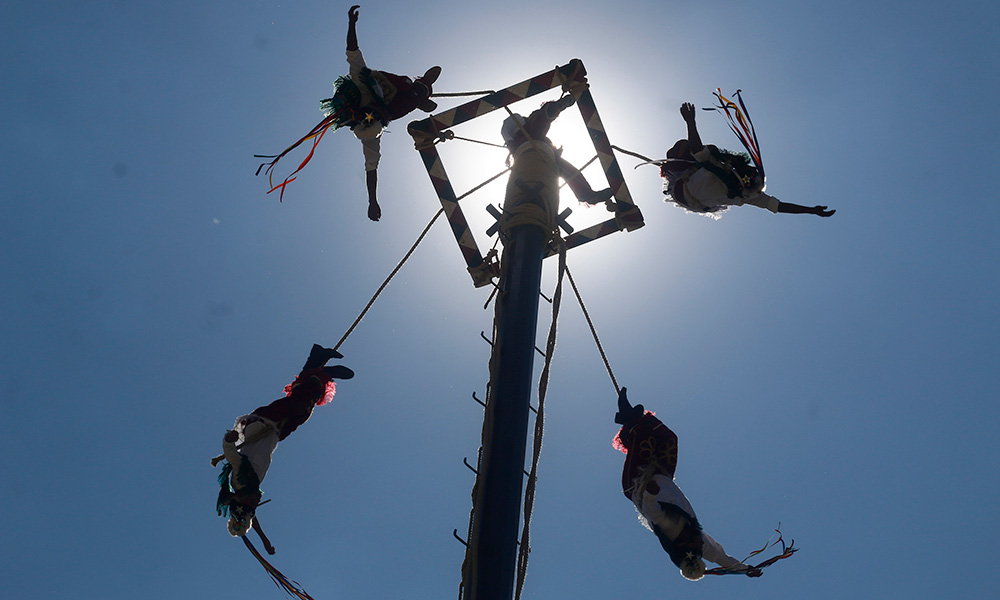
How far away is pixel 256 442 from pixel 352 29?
363 cm

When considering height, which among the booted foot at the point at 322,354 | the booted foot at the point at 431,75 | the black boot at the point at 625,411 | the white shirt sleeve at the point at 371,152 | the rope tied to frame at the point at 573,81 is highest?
the booted foot at the point at 431,75

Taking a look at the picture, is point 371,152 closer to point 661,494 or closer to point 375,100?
point 375,100

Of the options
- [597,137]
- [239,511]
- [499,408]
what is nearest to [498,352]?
[499,408]

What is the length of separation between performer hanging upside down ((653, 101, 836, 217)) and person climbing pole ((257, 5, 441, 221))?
241 centimetres

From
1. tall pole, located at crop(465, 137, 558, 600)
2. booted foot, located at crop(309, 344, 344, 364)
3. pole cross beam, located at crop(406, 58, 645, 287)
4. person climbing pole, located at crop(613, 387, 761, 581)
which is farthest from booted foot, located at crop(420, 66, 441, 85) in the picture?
person climbing pole, located at crop(613, 387, 761, 581)

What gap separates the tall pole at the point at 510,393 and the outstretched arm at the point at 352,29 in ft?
6.23

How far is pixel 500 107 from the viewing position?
6.93m

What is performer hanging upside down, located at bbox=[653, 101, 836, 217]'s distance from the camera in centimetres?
648

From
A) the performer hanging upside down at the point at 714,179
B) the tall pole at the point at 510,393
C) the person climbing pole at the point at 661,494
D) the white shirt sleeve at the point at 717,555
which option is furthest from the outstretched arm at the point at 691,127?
the white shirt sleeve at the point at 717,555

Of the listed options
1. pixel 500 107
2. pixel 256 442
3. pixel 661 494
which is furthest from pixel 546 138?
pixel 256 442

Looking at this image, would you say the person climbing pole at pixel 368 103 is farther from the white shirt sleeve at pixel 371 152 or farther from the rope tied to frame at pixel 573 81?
the rope tied to frame at pixel 573 81

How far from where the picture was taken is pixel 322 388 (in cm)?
588

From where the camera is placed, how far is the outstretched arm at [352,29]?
6414 millimetres

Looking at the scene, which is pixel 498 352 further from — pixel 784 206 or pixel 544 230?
pixel 784 206
